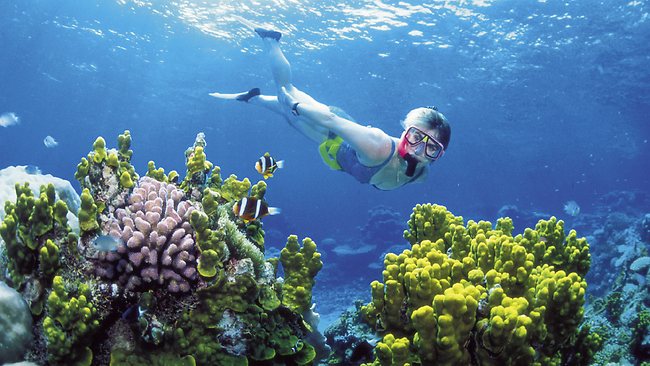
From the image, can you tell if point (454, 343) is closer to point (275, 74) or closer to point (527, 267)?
point (527, 267)

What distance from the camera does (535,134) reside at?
43531 mm

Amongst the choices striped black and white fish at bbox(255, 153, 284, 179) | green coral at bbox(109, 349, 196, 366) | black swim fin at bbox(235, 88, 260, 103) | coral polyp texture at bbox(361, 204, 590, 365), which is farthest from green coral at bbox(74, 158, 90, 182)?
black swim fin at bbox(235, 88, 260, 103)

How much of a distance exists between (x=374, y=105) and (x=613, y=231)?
21.6 m

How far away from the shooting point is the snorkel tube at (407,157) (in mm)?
4805

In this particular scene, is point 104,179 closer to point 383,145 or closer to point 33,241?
point 33,241

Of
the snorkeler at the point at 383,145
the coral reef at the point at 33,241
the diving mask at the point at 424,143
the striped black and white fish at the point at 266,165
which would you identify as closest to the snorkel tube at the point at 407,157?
the snorkeler at the point at 383,145

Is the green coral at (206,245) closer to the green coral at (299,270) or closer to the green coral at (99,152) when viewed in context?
the green coral at (299,270)

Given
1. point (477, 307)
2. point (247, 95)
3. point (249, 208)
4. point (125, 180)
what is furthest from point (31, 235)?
point (247, 95)

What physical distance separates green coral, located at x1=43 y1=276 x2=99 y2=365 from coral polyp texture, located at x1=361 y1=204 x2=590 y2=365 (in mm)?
2137

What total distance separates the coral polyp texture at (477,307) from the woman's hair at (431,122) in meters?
1.44

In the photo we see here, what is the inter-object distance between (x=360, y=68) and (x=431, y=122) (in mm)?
25454

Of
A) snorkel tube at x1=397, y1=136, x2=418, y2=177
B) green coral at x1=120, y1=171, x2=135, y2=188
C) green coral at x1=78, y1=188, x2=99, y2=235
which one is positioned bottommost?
green coral at x1=78, y1=188, x2=99, y2=235

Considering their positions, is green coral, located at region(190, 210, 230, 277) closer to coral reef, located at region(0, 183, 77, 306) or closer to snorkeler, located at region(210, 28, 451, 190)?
coral reef, located at region(0, 183, 77, 306)

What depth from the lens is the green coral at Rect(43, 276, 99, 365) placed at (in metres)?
2.67
